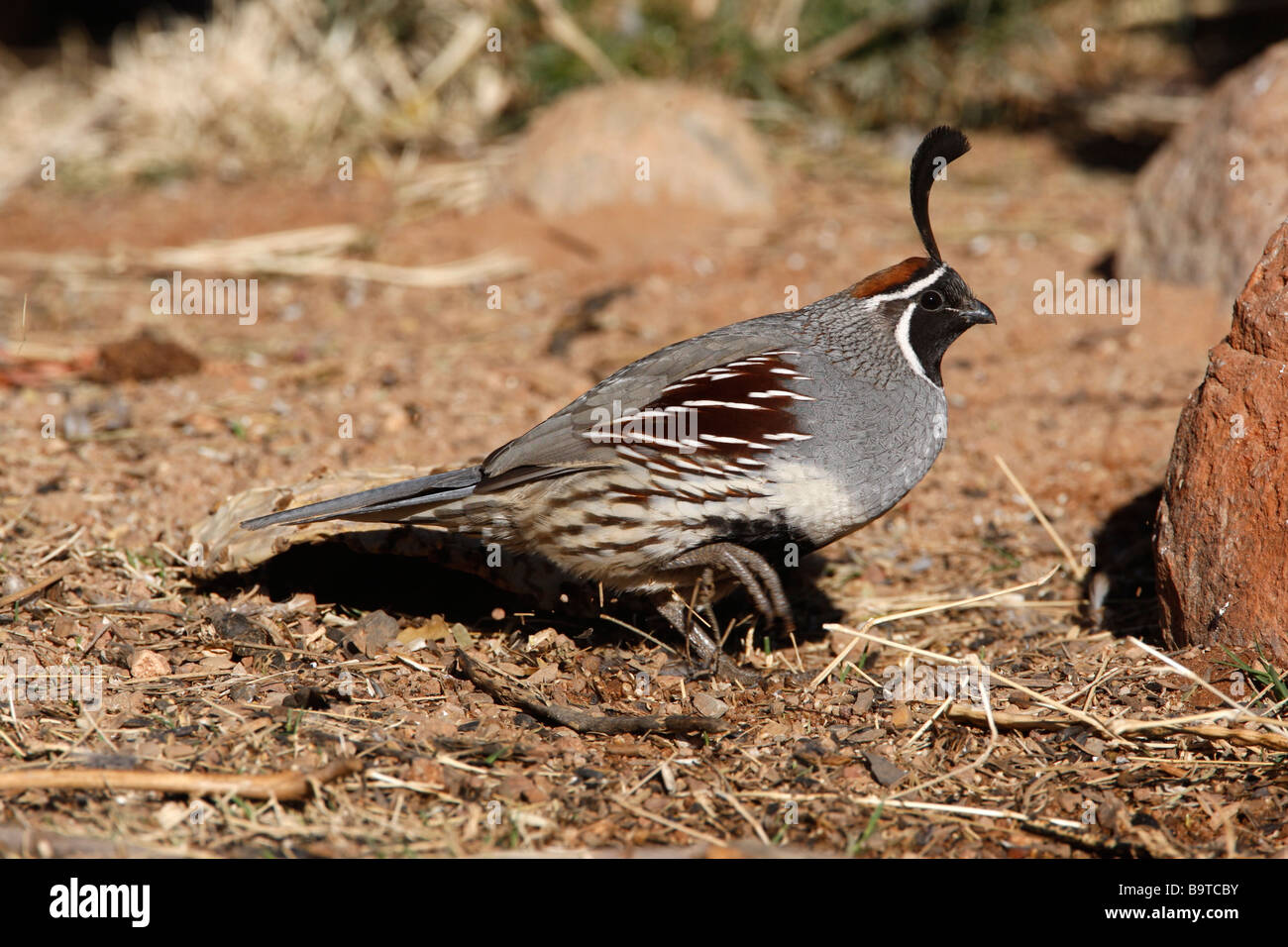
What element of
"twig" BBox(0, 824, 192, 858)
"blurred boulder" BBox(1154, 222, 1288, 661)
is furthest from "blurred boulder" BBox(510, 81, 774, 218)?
"twig" BBox(0, 824, 192, 858)

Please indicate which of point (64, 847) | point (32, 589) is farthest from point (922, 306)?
point (32, 589)

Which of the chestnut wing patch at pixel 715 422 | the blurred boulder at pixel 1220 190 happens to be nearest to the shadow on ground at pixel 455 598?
the chestnut wing patch at pixel 715 422

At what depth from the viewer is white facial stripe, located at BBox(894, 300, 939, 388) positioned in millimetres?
4430

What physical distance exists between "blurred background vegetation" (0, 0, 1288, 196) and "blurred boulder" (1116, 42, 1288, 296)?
11.6 feet

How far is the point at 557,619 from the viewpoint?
4.83m

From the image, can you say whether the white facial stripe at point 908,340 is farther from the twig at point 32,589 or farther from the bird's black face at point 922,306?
the twig at point 32,589

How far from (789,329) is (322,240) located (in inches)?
218

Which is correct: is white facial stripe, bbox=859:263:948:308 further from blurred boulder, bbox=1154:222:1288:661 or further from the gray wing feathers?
blurred boulder, bbox=1154:222:1288:661

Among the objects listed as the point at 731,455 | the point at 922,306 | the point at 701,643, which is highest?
the point at 922,306

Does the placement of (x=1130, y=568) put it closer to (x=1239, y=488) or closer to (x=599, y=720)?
(x=1239, y=488)

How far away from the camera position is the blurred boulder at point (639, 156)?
906cm

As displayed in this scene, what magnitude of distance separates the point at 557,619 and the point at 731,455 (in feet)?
3.91

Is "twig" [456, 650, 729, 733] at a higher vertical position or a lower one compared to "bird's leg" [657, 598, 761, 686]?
lower
